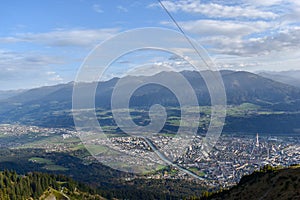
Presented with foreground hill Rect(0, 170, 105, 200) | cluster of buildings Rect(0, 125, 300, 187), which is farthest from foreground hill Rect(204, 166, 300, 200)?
foreground hill Rect(0, 170, 105, 200)

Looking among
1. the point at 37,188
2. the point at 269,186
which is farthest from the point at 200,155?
the point at 269,186

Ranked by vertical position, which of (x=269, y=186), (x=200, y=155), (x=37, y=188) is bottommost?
(x=200, y=155)

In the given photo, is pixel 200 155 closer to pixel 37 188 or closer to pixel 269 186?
pixel 37 188

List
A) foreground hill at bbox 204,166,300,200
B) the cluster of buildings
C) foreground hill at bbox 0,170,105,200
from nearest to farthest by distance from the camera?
foreground hill at bbox 204,166,300,200, foreground hill at bbox 0,170,105,200, the cluster of buildings

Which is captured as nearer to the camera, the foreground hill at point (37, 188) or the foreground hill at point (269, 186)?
the foreground hill at point (269, 186)

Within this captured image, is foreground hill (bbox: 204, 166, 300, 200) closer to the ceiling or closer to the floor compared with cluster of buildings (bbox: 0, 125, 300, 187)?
closer to the ceiling

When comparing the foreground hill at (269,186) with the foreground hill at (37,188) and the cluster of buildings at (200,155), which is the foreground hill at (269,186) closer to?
the cluster of buildings at (200,155)

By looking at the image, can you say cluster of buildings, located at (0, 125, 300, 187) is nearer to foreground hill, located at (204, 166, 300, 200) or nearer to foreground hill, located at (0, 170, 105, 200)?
foreground hill, located at (0, 170, 105, 200)

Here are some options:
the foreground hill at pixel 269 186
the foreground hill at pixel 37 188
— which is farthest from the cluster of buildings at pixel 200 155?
the foreground hill at pixel 269 186

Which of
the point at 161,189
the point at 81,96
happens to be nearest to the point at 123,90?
the point at 81,96
